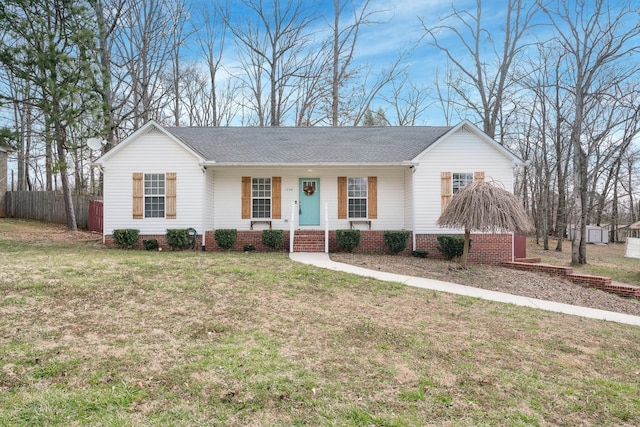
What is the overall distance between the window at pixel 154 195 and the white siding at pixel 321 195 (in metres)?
1.77

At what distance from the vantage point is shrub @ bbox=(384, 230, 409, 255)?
39.3ft

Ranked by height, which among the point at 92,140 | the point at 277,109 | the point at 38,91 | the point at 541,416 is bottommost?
the point at 541,416

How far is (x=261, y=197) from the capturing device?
13.2 m

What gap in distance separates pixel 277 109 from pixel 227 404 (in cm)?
2246

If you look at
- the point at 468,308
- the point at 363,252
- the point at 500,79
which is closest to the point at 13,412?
the point at 468,308

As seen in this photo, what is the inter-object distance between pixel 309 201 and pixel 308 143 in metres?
2.45

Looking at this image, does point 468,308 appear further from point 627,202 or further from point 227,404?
point 627,202

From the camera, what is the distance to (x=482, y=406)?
2.97m

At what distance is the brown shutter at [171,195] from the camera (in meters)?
12.2

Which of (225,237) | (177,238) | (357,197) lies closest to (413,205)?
(357,197)

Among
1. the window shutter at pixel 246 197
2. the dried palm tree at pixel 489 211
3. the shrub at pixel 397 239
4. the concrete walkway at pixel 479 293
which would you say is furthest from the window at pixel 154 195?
the dried palm tree at pixel 489 211

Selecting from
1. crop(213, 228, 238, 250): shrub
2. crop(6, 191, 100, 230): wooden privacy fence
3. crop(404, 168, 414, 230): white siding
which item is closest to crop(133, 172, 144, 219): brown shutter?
crop(213, 228, 238, 250): shrub

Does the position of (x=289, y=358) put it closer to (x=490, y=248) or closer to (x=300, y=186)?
(x=300, y=186)

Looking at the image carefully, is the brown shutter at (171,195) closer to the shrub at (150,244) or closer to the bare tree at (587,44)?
the shrub at (150,244)
